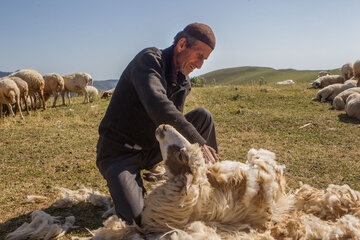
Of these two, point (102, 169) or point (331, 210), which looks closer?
point (331, 210)

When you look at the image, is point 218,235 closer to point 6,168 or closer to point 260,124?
point 6,168

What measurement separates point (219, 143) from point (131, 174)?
3513mm

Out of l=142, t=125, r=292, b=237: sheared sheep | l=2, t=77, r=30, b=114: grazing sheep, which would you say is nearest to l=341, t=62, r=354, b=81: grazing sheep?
l=2, t=77, r=30, b=114: grazing sheep

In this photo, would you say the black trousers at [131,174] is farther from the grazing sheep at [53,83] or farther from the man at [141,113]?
the grazing sheep at [53,83]

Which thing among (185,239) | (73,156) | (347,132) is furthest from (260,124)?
(185,239)

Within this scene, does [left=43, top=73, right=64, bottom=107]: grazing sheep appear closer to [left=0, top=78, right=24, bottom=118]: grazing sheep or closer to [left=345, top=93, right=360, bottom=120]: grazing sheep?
[left=0, top=78, right=24, bottom=118]: grazing sheep

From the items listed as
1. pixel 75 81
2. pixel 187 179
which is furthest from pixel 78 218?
pixel 75 81

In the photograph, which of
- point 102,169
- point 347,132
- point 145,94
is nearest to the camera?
point 145,94

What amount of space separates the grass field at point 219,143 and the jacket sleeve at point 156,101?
51.9 inches

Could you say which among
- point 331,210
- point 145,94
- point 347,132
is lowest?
point 347,132

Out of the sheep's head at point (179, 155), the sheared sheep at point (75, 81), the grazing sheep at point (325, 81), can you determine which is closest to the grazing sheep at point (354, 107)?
the grazing sheep at point (325, 81)

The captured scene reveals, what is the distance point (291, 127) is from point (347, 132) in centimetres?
120

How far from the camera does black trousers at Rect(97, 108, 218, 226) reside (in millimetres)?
2441

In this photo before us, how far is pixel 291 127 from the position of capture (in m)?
7.28
